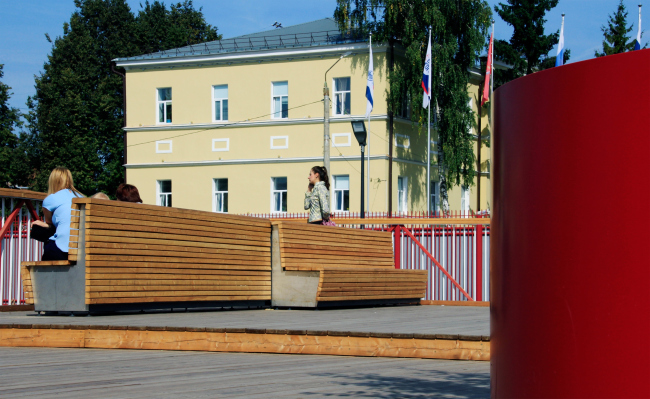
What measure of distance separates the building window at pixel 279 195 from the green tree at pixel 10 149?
24282 millimetres

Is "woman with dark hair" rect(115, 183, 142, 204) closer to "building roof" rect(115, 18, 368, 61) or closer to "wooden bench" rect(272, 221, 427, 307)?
"wooden bench" rect(272, 221, 427, 307)

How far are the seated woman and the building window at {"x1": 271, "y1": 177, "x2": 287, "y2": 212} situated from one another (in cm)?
3035

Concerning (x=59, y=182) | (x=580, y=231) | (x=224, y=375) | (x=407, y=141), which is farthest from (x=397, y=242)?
(x=407, y=141)

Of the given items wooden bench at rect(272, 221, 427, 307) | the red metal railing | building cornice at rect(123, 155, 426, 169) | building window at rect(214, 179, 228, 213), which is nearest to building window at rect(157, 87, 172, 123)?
building cornice at rect(123, 155, 426, 169)

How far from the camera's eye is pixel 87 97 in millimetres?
56188

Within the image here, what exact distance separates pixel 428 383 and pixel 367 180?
108ft

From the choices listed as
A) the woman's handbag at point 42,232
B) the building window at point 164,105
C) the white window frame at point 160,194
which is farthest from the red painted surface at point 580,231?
the building window at point 164,105

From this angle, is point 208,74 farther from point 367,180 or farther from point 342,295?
point 342,295

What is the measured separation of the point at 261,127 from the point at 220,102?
8.08 feet

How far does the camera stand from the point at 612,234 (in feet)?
6.99

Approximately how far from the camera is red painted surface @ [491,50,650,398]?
82.8 inches

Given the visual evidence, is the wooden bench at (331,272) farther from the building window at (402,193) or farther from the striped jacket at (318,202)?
the building window at (402,193)

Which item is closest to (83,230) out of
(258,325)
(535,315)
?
(258,325)

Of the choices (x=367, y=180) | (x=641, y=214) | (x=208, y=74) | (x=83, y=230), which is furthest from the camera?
(x=208, y=74)
